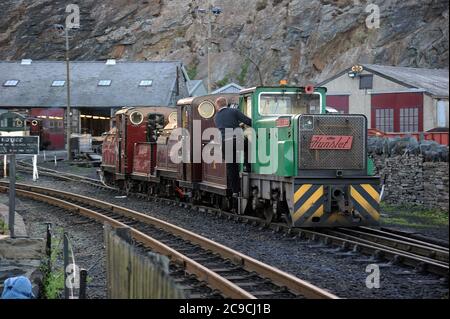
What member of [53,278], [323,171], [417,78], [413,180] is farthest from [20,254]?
[417,78]

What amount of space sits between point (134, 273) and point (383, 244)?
6200 mm

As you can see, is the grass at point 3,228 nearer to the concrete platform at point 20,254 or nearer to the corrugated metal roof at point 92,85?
the concrete platform at point 20,254

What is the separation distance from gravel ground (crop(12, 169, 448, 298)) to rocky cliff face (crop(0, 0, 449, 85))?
34293mm

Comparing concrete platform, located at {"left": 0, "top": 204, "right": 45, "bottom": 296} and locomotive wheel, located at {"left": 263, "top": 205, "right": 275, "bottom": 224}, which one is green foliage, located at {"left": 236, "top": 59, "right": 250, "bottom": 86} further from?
concrete platform, located at {"left": 0, "top": 204, "right": 45, "bottom": 296}

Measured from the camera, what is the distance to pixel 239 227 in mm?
14477

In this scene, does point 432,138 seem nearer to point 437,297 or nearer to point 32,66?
point 437,297

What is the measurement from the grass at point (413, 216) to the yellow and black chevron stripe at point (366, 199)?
1.39 meters

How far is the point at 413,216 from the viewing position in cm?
1568

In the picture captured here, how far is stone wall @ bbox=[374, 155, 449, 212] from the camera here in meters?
16.1

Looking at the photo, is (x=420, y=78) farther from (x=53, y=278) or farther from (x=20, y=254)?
(x=53, y=278)

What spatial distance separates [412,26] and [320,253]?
44.4 metres

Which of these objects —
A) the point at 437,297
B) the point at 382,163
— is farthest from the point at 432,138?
the point at 437,297

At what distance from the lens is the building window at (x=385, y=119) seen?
36.0 metres

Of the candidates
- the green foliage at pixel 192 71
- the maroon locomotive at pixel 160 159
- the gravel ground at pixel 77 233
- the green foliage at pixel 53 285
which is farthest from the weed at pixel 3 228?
the green foliage at pixel 192 71
